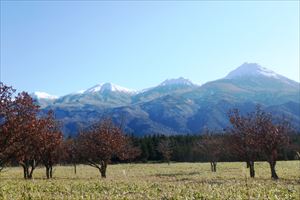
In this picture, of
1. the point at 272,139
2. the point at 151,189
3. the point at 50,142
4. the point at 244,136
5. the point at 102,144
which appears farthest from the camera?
the point at 102,144

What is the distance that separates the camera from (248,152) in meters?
46.1

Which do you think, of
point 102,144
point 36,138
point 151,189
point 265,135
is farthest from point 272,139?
point 36,138

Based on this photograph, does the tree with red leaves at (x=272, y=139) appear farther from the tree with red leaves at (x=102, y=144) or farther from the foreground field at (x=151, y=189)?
the tree with red leaves at (x=102, y=144)

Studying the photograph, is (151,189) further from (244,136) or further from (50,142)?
(50,142)

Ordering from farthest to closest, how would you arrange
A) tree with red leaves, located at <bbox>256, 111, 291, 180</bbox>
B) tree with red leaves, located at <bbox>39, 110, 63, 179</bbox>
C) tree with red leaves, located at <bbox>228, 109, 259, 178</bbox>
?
tree with red leaves, located at <bbox>39, 110, 63, 179</bbox> → tree with red leaves, located at <bbox>228, 109, 259, 178</bbox> → tree with red leaves, located at <bbox>256, 111, 291, 180</bbox>

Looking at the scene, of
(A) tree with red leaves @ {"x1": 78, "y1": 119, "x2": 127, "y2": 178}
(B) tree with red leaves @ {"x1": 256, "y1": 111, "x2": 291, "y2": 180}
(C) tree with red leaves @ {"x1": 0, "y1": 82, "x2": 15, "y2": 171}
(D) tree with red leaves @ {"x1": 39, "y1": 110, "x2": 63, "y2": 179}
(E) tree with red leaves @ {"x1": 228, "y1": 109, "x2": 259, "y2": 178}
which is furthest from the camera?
(A) tree with red leaves @ {"x1": 78, "y1": 119, "x2": 127, "y2": 178}

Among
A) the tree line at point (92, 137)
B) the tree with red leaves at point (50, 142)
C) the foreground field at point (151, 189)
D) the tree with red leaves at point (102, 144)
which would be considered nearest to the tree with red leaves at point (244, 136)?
the tree line at point (92, 137)

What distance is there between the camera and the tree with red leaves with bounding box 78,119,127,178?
46656 mm

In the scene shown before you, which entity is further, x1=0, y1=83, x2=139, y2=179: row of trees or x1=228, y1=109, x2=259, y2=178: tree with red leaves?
x1=228, y1=109, x2=259, y2=178: tree with red leaves

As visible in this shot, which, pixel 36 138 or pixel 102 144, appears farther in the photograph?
pixel 102 144

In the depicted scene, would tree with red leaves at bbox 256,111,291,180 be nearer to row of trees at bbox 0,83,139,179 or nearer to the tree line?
the tree line

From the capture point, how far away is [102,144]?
1844 inches

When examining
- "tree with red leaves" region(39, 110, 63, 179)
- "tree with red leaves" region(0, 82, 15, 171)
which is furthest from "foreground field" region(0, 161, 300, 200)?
"tree with red leaves" region(39, 110, 63, 179)

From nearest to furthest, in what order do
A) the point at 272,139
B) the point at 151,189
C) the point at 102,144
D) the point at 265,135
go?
the point at 151,189, the point at 272,139, the point at 265,135, the point at 102,144
